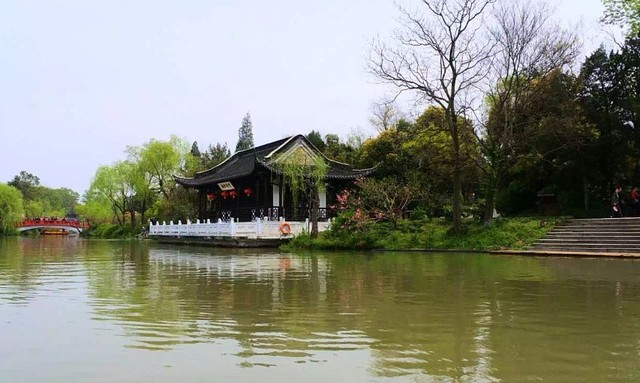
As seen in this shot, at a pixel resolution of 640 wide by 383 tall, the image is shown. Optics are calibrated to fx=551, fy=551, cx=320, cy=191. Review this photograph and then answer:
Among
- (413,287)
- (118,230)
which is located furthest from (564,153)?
(118,230)

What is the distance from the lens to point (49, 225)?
63156 mm

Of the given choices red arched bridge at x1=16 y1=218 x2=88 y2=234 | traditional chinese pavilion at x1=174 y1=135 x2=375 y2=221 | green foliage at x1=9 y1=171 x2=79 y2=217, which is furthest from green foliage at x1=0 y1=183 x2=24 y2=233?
traditional chinese pavilion at x1=174 y1=135 x2=375 y2=221

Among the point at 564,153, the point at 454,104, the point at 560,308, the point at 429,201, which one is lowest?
the point at 560,308

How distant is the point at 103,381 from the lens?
132 inches

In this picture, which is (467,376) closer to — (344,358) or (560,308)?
(344,358)

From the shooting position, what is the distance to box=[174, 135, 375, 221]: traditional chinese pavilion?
85.6 ft

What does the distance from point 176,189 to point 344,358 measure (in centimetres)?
4080

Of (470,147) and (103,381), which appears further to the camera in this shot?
(470,147)

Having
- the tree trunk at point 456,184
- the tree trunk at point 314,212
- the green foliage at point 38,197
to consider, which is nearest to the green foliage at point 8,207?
the green foliage at point 38,197

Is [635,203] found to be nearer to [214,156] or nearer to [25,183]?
[214,156]

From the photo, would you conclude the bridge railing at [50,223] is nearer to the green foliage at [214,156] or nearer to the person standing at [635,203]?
the green foliage at [214,156]

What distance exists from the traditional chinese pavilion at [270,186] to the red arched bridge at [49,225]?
38.6m

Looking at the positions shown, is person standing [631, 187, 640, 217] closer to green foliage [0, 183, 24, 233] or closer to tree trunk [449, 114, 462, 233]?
tree trunk [449, 114, 462, 233]

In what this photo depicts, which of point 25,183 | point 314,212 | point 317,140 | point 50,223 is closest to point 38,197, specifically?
point 25,183
